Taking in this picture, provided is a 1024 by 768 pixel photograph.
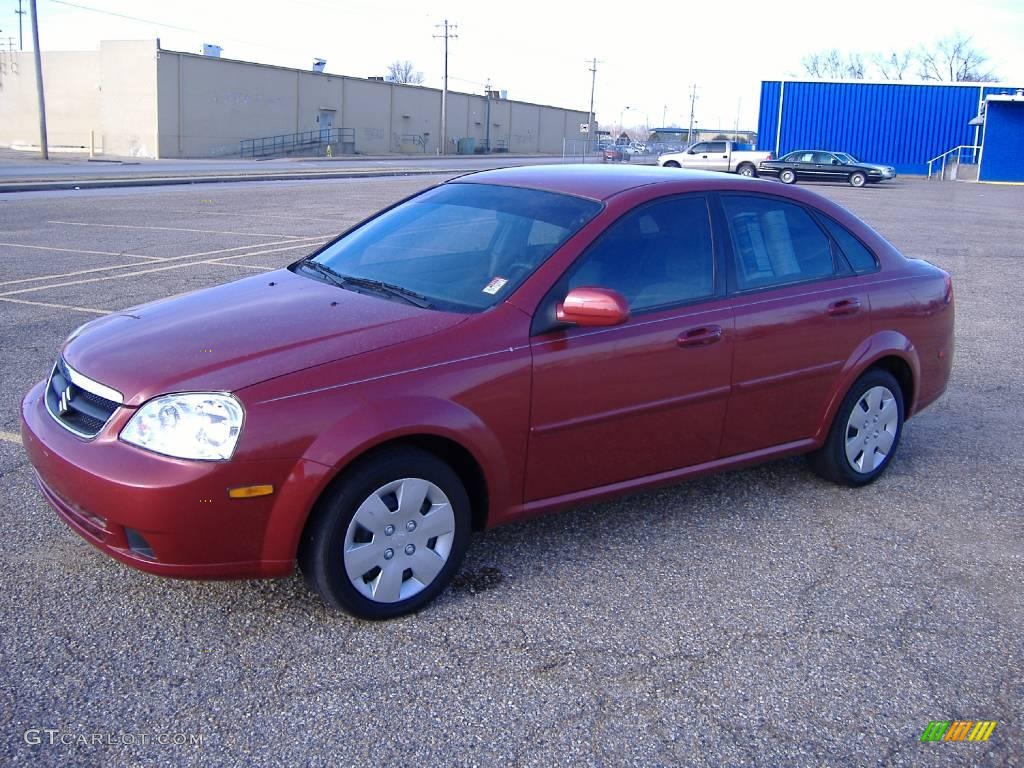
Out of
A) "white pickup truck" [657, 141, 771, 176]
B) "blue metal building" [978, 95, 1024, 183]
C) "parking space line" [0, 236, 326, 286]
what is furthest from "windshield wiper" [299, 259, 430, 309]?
"blue metal building" [978, 95, 1024, 183]

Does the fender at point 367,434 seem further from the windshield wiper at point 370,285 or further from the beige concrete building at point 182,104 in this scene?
the beige concrete building at point 182,104

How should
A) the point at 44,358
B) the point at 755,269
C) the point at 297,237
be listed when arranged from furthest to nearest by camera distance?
the point at 297,237
the point at 44,358
the point at 755,269

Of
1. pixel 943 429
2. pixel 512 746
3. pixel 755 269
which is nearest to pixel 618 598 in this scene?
pixel 512 746

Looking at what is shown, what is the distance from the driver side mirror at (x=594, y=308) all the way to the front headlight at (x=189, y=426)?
1.30m

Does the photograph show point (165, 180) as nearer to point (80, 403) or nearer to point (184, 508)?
point (80, 403)

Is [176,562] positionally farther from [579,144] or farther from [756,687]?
[579,144]

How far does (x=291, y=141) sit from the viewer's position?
221ft

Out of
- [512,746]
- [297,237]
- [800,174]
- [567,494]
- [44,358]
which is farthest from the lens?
[800,174]

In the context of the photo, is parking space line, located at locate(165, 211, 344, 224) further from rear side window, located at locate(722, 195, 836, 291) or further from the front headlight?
the front headlight

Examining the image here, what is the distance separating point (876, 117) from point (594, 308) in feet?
171

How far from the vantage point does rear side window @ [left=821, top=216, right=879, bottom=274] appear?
5.17 m

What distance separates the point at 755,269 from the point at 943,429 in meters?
2.45

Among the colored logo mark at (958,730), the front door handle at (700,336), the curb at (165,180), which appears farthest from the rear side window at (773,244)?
the curb at (165,180)

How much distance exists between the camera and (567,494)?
4.14 metres
